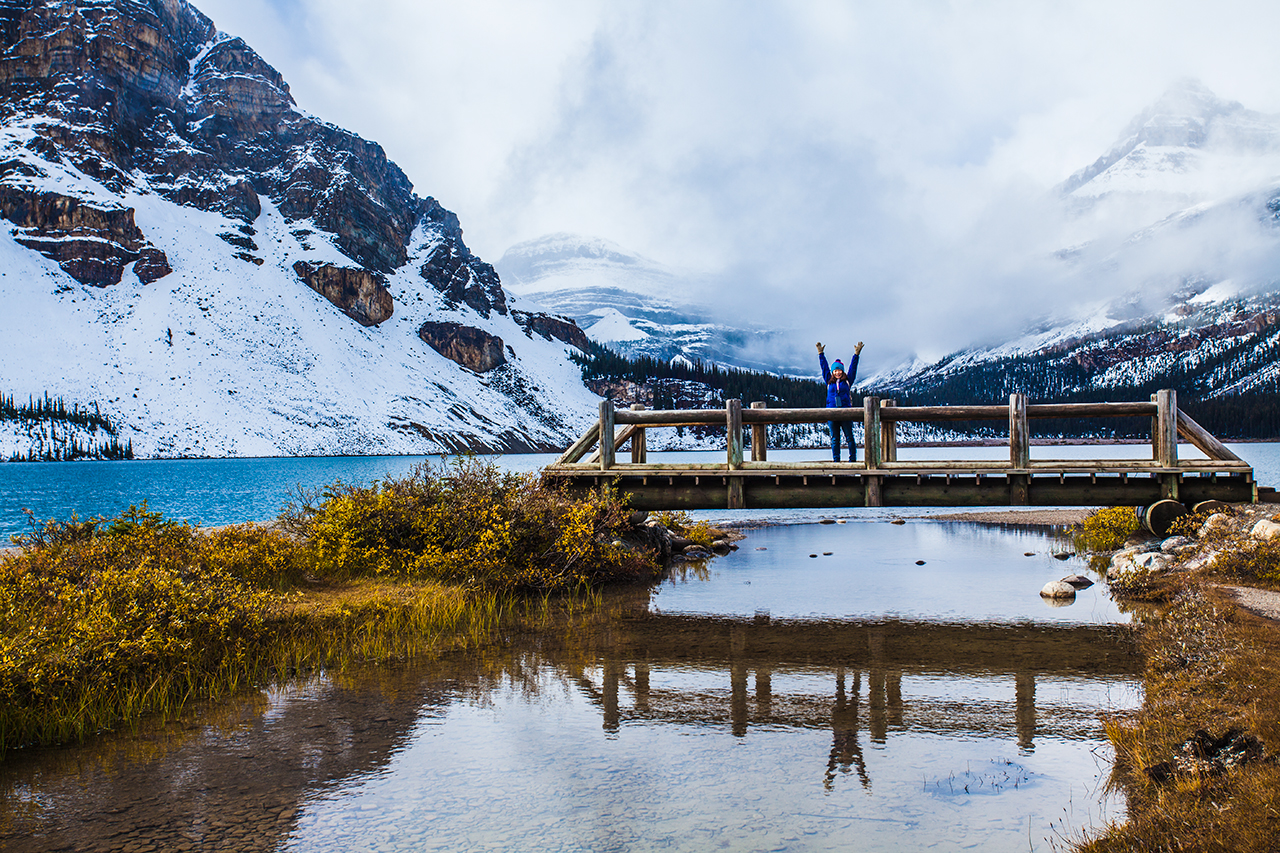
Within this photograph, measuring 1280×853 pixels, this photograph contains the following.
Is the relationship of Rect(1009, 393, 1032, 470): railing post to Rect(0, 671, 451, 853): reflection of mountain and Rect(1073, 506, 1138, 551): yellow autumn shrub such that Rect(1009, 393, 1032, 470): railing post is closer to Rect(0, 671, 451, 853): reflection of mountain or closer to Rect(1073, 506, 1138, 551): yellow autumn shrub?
Rect(1073, 506, 1138, 551): yellow autumn shrub

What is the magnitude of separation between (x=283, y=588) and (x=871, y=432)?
38.8 feet

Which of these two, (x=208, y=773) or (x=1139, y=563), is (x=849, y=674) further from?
(x=1139, y=563)

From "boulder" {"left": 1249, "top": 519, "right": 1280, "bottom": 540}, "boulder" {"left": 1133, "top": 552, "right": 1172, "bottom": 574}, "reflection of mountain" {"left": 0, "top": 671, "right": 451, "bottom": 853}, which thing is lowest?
"reflection of mountain" {"left": 0, "top": 671, "right": 451, "bottom": 853}

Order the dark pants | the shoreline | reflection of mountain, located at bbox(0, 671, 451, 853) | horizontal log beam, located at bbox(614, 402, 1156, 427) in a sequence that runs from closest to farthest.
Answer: reflection of mountain, located at bbox(0, 671, 451, 853) < horizontal log beam, located at bbox(614, 402, 1156, 427) < the dark pants < the shoreline

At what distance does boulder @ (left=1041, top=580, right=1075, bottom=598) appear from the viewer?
16297 millimetres

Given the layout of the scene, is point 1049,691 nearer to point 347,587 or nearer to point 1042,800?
point 1042,800

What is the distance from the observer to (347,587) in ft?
49.8

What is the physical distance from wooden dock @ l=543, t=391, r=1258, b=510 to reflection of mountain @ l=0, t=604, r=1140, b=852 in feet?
12.5

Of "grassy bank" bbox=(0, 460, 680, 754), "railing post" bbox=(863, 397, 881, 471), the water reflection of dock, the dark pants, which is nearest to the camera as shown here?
the water reflection of dock

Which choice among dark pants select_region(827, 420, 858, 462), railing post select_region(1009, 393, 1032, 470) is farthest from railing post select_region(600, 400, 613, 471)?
railing post select_region(1009, 393, 1032, 470)

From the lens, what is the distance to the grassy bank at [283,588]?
8.74 metres

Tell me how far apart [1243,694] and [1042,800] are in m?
2.55

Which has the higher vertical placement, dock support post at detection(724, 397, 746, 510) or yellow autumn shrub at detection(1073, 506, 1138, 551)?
dock support post at detection(724, 397, 746, 510)

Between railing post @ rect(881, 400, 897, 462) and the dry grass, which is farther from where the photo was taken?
railing post @ rect(881, 400, 897, 462)
